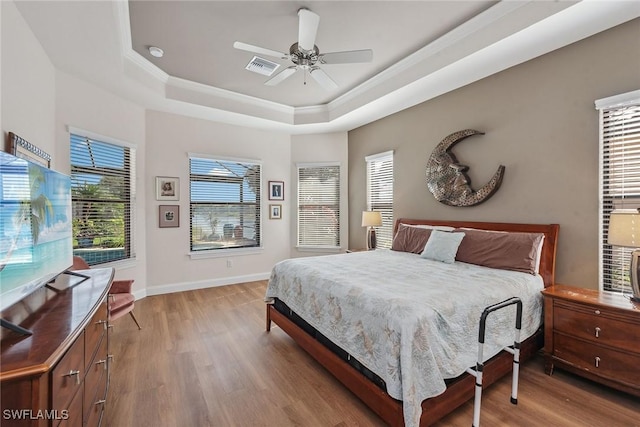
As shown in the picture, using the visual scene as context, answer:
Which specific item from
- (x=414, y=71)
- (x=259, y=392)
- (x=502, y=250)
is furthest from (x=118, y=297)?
(x=414, y=71)

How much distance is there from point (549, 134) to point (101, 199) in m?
5.32

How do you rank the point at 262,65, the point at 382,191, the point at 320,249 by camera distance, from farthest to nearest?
the point at 320,249, the point at 382,191, the point at 262,65

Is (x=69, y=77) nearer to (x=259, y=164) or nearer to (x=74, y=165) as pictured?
(x=74, y=165)

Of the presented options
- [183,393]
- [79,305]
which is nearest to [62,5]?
[79,305]

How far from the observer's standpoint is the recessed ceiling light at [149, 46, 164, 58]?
3198mm

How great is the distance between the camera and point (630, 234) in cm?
203

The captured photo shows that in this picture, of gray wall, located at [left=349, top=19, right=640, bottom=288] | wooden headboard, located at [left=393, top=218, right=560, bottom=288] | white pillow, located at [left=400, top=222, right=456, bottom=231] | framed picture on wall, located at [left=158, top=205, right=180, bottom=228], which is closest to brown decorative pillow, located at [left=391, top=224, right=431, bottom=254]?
white pillow, located at [left=400, top=222, right=456, bottom=231]

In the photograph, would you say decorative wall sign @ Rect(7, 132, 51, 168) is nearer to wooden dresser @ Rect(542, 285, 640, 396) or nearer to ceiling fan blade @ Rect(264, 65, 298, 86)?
ceiling fan blade @ Rect(264, 65, 298, 86)

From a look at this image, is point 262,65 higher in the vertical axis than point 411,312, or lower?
higher

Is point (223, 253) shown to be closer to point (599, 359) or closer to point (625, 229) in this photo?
point (599, 359)

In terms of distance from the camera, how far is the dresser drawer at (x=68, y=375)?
0.97m

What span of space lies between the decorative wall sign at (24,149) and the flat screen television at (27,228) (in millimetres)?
721

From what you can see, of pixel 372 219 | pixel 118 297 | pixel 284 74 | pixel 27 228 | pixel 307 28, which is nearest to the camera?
pixel 27 228

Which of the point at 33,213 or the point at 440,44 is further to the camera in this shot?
the point at 440,44
